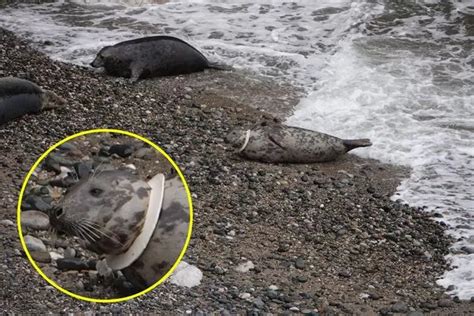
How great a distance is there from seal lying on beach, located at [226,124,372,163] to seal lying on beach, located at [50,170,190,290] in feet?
16.5

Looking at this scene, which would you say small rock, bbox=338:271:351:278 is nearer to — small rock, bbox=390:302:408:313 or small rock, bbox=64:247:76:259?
small rock, bbox=390:302:408:313

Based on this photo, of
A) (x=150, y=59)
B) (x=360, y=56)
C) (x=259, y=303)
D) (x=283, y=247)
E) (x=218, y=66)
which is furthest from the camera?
(x=360, y=56)

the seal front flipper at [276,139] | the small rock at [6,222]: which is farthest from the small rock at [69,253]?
the seal front flipper at [276,139]

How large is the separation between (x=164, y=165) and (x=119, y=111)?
571cm

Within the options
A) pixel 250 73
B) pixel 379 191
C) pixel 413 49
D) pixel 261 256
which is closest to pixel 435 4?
pixel 413 49

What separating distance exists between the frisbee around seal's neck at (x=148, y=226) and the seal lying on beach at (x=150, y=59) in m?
7.15

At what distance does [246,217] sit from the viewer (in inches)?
264

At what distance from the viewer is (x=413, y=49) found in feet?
39.0

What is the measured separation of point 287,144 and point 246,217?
4.75 feet

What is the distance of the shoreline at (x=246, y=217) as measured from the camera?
538 cm

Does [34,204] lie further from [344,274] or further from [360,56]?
[360,56]

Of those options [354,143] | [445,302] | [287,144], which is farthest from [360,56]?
[445,302]

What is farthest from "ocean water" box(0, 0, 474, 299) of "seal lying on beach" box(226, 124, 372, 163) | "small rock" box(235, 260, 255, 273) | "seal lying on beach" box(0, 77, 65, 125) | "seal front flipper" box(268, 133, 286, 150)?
"seal lying on beach" box(0, 77, 65, 125)

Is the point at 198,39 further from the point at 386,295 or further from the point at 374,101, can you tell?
the point at 386,295
